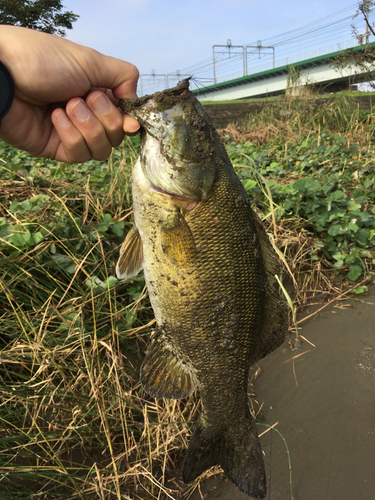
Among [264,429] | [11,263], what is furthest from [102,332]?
[264,429]

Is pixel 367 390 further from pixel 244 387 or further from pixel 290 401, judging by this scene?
pixel 244 387

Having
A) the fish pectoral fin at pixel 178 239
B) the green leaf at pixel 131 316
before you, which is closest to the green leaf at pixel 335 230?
the green leaf at pixel 131 316

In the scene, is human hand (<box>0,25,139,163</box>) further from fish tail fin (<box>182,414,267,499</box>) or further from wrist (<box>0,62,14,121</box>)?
fish tail fin (<box>182,414,267,499</box>)

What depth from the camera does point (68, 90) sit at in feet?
5.53

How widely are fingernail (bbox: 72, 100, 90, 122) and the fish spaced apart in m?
0.27

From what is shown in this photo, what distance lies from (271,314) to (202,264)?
560 millimetres

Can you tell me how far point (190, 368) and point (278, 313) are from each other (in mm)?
573

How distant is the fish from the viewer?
57.3 inches

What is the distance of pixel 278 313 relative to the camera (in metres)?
1.74

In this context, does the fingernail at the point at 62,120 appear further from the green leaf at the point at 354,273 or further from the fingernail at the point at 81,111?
the green leaf at the point at 354,273

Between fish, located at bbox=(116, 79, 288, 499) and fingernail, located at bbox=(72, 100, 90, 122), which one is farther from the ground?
fingernail, located at bbox=(72, 100, 90, 122)

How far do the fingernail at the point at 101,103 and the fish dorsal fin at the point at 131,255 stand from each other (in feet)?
2.11

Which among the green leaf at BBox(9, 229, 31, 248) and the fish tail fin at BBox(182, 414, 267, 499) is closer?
the fish tail fin at BBox(182, 414, 267, 499)

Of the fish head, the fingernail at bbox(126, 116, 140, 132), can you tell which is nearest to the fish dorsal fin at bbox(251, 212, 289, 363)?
the fish head
